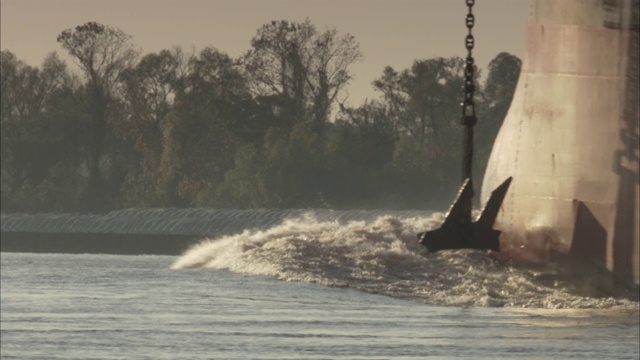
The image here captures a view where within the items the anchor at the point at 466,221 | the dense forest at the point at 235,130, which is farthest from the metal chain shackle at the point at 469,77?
the dense forest at the point at 235,130

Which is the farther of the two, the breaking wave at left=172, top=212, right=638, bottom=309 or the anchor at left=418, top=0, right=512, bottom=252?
the breaking wave at left=172, top=212, right=638, bottom=309

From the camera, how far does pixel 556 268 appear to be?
41.7 m

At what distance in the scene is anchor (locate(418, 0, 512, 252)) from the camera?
35469 millimetres

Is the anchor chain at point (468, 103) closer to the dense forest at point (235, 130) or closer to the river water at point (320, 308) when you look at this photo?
the river water at point (320, 308)

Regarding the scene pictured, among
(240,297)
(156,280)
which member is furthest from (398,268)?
(156,280)

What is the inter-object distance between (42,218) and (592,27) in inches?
3242

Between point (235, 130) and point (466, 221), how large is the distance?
91673 millimetres

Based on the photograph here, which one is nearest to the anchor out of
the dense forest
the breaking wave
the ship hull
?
the ship hull

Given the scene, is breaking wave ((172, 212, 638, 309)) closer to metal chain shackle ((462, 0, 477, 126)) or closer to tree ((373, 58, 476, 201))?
metal chain shackle ((462, 0, 477, 126))

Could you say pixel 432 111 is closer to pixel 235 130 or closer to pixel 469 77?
pixel 235 130

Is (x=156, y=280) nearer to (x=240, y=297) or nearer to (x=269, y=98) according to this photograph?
(x=240, y=297)

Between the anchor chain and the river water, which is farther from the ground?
the anchor chain

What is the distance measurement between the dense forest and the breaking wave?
60.6 meters

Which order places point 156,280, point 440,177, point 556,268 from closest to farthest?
point 556,268 → point 156,280 → point 440,177
